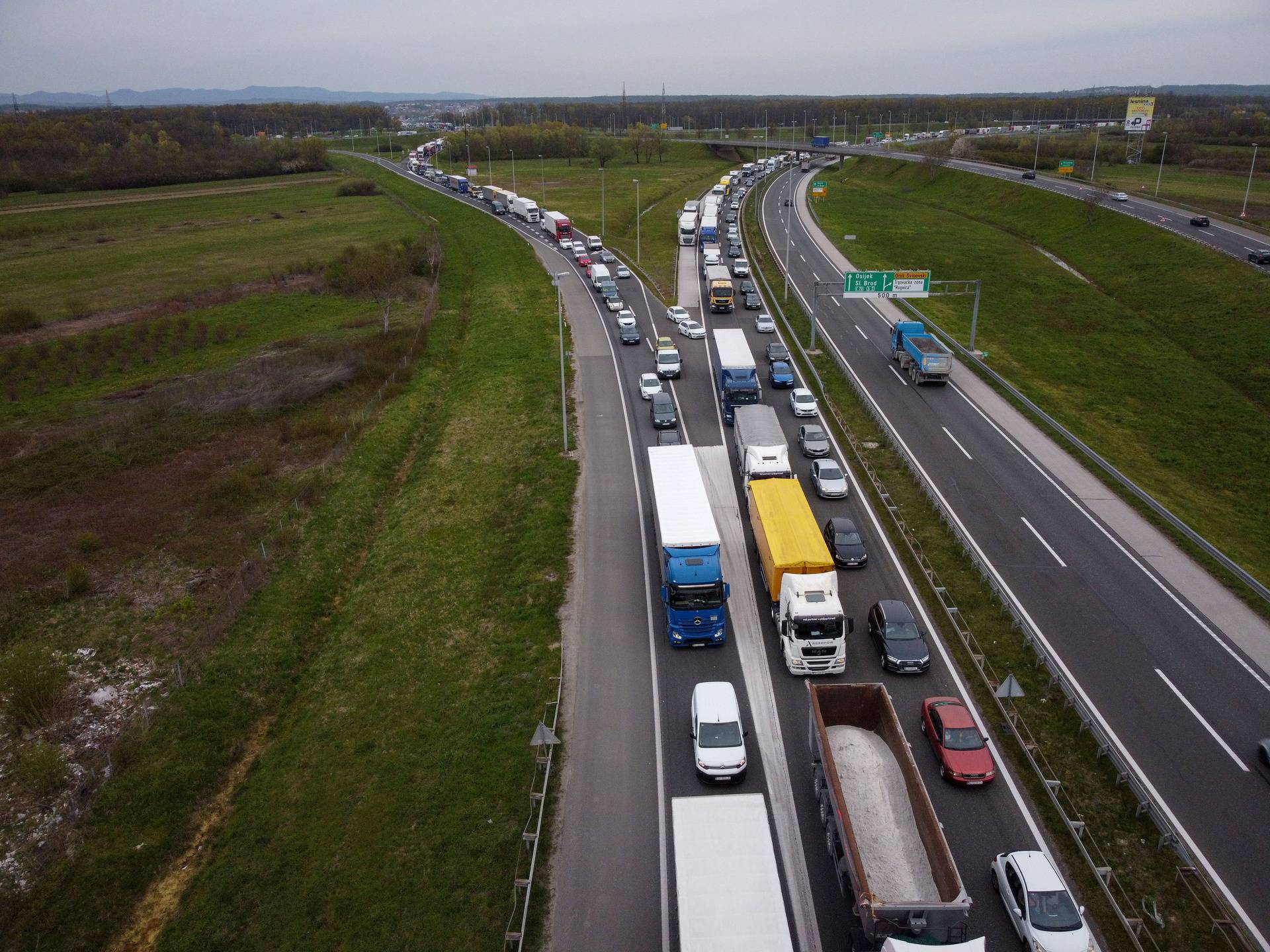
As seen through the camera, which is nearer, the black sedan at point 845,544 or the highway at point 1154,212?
the black sedan at point 845,544

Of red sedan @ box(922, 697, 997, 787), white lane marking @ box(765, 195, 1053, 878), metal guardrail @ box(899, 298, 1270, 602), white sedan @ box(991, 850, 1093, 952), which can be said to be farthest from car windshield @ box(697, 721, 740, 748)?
metal guardrail @ box(899, 298, 1270, 602)

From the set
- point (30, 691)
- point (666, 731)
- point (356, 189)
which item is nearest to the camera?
point (666, 731)

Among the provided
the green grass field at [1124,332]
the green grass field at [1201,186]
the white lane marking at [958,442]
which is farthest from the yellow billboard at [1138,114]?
the white lane marking at [958,442]

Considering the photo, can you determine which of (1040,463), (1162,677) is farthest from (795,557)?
(1040,463)

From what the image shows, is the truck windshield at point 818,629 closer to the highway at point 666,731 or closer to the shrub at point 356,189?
the highway at point 666,731

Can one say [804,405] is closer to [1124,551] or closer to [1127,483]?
[1127,483]

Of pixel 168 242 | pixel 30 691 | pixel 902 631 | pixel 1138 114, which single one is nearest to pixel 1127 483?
pixel 902 631

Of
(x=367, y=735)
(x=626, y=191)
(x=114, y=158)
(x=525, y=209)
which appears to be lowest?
(x=367, y=735)
